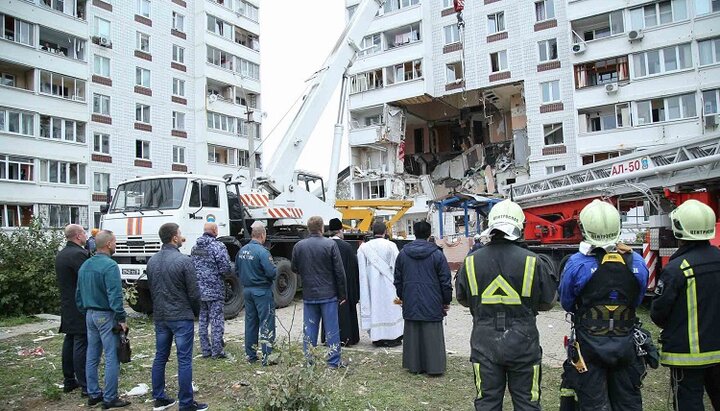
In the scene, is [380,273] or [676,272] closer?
[676,272]

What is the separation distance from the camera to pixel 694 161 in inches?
345

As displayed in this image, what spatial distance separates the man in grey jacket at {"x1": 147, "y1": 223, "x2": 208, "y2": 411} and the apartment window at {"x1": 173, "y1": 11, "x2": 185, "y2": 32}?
3515cm

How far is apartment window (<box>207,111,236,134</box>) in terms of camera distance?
37.4 meters

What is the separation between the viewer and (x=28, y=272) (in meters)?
11.3

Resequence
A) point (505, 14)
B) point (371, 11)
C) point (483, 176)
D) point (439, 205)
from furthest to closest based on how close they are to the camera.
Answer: point (483, 176)
point (505, 14)
point (439, 205)
point (371, 11)

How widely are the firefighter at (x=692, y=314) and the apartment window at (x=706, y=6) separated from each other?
27147 mm

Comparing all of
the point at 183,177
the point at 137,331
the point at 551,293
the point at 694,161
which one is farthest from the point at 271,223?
the point at 551,293

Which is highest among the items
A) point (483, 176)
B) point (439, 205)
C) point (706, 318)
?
point (483, 176)

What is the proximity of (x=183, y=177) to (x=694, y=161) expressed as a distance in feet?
31.2

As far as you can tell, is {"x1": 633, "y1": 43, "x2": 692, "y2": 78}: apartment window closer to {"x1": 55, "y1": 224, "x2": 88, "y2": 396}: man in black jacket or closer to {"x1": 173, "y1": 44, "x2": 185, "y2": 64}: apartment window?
{"x1": 55, "y1": 224, "x2": 88, "y2": 396}: man in black jacket

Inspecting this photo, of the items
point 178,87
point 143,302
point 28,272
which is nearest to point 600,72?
point 143,302

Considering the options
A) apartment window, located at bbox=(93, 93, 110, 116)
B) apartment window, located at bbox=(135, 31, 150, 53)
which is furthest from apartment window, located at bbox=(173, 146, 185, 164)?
apartment window, located at bbox=(135, 31, 150, 53)

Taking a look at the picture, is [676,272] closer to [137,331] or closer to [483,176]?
[137,331]

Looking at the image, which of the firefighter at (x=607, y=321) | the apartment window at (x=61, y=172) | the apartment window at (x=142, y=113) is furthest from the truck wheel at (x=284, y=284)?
the apartment window at (x=142, y=113)
